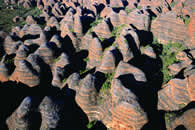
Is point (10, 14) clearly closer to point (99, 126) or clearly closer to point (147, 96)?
point (99, 126)

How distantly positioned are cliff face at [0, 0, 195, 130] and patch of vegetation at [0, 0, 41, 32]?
15.1 metres

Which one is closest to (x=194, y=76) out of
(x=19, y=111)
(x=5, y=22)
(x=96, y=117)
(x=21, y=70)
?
(x=96, y=117)

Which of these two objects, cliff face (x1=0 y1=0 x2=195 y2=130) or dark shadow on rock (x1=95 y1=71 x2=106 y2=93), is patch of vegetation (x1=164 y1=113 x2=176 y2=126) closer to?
cliff face (x1=0 y1=0 x2=195 y2=130)

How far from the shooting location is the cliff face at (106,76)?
16.4 m

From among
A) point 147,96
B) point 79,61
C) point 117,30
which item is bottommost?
point 79,61

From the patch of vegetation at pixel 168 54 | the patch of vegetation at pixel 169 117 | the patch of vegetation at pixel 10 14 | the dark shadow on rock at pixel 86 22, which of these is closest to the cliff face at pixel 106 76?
the patch of vegetation at pixel 168 54

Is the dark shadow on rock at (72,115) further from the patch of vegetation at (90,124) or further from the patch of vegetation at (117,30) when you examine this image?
the patch of vegetation at (117,30)

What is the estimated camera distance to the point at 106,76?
22.5 meters

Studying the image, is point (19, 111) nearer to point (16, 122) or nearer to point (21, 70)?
point (16, 122)

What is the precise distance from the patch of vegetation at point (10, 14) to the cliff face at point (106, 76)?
15.1m

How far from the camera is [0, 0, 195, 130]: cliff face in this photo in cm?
1641

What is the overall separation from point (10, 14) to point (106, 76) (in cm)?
6443

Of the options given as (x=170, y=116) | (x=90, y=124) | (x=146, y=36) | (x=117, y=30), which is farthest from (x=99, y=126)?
(x=146, y=36)

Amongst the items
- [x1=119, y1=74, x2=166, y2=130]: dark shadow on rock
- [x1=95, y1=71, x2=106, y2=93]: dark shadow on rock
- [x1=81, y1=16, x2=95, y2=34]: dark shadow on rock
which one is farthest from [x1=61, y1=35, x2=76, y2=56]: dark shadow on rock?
[x1=119, y1=74, x2=166, y2=130]: dark shadow on rock
